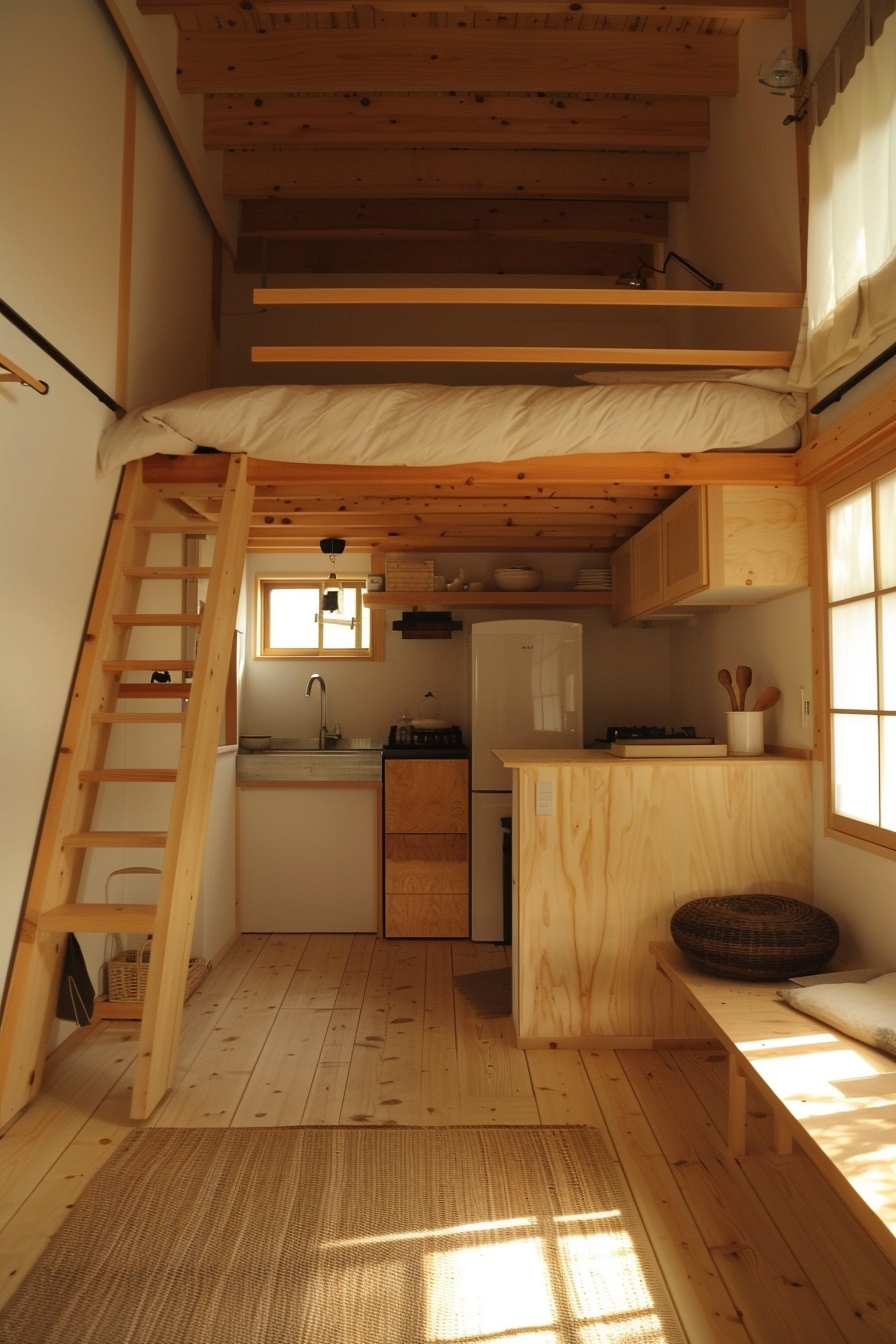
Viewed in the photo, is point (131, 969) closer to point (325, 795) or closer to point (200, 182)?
point (325, 795)

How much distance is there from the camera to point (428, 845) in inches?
205

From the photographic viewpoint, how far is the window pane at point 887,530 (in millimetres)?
2766

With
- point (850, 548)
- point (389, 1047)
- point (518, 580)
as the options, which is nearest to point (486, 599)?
point (518, 580)

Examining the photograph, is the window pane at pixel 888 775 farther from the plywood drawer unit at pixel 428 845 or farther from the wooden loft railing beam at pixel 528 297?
the plywood drawer unit at pixel 428 845

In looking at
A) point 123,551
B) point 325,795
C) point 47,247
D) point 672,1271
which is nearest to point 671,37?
point 47,247

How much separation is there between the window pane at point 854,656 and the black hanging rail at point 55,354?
103 inches

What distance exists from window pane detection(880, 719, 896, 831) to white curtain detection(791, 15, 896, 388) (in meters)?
1.14

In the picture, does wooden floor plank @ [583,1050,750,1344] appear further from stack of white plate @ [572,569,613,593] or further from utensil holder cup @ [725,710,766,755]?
stack of white plate @ [572,569,613,593]

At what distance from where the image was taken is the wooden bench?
167cm

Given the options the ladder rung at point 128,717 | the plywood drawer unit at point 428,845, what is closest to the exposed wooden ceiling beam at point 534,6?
the ladder rung at point 128,717

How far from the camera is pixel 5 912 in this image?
2885mm

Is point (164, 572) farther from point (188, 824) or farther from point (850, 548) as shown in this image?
point (850, 548)

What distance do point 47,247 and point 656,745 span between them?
110 inches

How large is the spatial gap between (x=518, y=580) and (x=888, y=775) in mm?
2999
